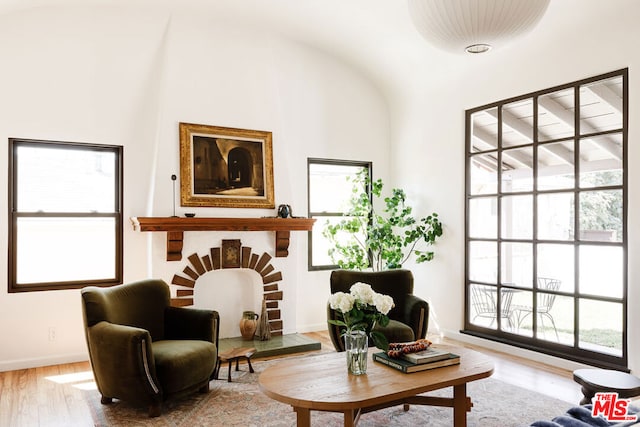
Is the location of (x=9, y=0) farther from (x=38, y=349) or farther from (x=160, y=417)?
(x=160, y=417)

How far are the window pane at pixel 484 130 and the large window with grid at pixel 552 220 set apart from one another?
0.03 feet

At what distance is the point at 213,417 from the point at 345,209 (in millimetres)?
3420

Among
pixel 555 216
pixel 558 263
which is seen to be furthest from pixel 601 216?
Result: pixel 558 263

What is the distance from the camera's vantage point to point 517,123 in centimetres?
494

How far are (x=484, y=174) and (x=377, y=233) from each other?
1.40 m

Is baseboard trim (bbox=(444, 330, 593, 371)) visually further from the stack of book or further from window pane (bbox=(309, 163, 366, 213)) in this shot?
window pane (bbox=(309, 163, 366, 213))

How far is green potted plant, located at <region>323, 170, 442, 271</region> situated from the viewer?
5789 mm

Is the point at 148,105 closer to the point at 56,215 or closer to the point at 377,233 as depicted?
the point at 56,215

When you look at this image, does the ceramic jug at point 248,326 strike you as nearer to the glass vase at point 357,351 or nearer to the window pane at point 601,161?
the glass vase at point 357,351

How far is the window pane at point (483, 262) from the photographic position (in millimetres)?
5160

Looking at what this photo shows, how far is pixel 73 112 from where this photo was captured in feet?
15.4

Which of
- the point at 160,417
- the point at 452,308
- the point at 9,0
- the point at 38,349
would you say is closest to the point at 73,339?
the point at 38,349

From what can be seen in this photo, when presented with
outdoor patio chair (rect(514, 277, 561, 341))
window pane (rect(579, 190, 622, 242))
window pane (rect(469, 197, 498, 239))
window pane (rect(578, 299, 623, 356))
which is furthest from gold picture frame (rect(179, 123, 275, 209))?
window pane (rect(578, 299, 623, 356))

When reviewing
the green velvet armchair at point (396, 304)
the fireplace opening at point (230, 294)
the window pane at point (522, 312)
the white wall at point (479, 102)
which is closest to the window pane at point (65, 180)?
the fireplace opening at point (230, 294)
